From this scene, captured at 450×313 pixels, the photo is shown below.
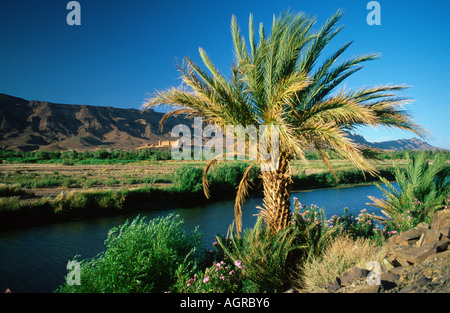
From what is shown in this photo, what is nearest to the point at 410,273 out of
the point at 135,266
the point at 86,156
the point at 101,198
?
the point at 135,266

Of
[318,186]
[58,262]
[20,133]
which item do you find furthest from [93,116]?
[58,262]

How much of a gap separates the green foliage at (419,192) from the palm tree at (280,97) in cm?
304

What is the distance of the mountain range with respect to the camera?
3159 inches

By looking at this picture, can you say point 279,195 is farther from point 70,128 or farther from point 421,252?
point 70,128

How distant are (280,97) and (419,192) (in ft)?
19.9

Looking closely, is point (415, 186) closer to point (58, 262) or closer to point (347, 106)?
point (347, 106)

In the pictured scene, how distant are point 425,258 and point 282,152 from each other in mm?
2855

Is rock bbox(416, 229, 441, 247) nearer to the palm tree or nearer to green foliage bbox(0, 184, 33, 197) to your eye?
the palm tree

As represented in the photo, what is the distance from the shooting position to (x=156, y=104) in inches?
222

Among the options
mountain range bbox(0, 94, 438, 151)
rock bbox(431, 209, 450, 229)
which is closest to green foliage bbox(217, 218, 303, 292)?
rock bbox(431, 209, 450, 229)

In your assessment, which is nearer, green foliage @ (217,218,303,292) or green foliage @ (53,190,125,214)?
green foliage @ (217,218,303,292)

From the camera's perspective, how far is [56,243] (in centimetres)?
→ 1023

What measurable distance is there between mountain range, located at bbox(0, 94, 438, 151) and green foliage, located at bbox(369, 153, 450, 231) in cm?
6955

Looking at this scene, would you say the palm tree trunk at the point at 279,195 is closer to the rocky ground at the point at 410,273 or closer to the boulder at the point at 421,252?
the rocky ground at the point at 410,273
